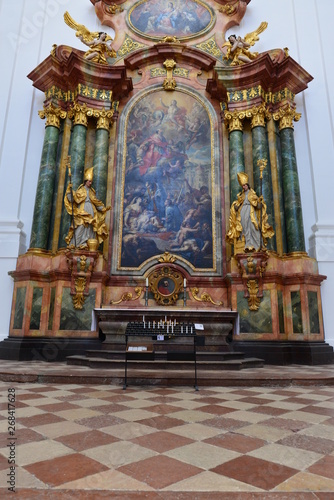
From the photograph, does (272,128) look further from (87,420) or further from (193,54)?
(87,420)

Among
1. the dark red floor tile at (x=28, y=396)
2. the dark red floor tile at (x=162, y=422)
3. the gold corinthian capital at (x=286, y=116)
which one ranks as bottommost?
the dark red floor tile at (x=162, y=422)

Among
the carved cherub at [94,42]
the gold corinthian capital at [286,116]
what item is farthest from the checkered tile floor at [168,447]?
the carved cherub at [94,42]

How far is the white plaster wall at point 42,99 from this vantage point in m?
9.11

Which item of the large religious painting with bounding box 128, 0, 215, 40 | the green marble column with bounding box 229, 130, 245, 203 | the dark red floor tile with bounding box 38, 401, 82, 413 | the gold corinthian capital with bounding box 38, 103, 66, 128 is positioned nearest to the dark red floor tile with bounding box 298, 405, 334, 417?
the dark red floor tile with bounding box 38, 401, 82, 413

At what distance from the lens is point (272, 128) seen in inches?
385

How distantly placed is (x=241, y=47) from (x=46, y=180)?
6.49 m

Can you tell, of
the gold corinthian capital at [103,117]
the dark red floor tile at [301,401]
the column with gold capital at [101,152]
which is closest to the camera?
the dark red floor tile at [301,401]

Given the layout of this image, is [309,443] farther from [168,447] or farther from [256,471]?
[168,447]

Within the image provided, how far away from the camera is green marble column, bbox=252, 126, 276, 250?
9.05m

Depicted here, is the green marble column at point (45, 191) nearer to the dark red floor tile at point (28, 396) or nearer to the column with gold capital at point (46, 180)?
the column with gold capital at point (46, 180)

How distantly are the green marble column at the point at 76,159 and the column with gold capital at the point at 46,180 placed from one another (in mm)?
395

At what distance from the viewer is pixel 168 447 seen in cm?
234

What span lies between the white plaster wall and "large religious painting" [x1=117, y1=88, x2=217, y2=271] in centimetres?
252

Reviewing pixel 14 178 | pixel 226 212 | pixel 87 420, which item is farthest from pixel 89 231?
pixel 87 420
